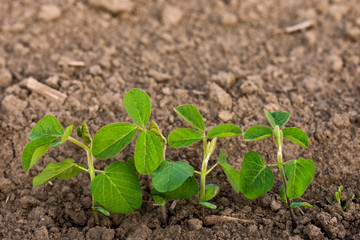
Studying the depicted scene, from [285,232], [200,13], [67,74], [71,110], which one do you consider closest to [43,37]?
[67,74]

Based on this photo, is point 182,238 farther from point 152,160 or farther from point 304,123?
point 304,123

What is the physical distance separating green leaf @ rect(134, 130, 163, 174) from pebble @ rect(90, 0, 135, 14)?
1.83m

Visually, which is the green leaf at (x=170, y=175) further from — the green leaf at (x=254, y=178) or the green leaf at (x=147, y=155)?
the green leaf at (x=254, y=178)

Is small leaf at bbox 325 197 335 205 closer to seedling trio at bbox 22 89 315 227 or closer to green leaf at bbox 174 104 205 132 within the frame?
seedling trio at bbox 22 89 315 227

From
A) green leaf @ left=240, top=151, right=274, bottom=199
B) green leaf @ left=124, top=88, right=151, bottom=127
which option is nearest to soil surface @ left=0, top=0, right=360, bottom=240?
green leaf @ left=240, top=151, right=274, bottom=199

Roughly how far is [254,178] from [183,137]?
384mm

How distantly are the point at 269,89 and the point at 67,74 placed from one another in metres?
1.42

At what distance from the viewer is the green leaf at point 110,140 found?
6.13ft

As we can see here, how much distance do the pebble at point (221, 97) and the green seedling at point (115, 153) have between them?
2.58ft

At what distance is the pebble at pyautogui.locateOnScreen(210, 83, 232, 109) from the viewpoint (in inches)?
101

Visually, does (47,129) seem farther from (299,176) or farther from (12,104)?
(299,176)

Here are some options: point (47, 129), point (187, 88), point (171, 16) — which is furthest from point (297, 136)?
point (171, 16)

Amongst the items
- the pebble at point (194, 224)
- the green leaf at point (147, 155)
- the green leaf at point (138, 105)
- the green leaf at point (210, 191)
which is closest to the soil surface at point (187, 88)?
the pebble at point (194, 224)

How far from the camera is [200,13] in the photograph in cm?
344
